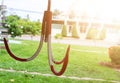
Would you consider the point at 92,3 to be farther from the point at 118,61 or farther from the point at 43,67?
the point at 118,61

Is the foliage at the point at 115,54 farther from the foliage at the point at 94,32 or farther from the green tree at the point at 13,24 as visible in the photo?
the green tree at the point at 13,24

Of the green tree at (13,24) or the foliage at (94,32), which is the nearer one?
the foliage at (94,32)

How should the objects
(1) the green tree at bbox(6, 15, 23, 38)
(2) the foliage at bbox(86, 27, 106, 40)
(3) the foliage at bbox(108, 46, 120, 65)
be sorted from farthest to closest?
(1) the green tree at bbox(6, 15, 23, 38) < (2) the foliage at bbox(86, 27, 106, 40) < (3) the foliage at bbox(108, 46, 120, 65)

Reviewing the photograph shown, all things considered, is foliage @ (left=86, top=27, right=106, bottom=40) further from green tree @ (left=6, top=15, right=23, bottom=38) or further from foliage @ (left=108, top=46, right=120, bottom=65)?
green tree @ (left=6, top=15, right=23, bottom=38)

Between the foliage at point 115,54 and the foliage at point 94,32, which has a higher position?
the foliage at point 94,32

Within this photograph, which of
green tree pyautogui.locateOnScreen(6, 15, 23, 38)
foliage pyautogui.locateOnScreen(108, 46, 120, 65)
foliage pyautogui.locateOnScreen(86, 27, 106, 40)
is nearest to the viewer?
foliage pyautogui.locateOnScreen(108, 46, 120, 65)

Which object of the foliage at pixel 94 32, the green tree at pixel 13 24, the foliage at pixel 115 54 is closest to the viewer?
the foliage at pixel 115 54

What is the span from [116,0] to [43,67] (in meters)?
4.13

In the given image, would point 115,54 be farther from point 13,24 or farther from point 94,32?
point 13,24

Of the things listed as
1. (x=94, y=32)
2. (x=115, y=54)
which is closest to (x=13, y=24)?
(x=94, y=32)

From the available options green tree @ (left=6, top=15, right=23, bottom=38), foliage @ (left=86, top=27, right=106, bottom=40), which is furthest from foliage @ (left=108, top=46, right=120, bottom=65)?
green tree @ (left=6, top=15, right=23, bottom=38)

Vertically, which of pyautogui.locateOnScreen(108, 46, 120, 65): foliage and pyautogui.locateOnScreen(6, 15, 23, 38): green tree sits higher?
pyautogui.locateOnScreen(6, 15, 23, 38): green tree

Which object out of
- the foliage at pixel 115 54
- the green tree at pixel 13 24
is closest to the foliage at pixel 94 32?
the foliage at pixel 115 54

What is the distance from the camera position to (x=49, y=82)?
427cm
